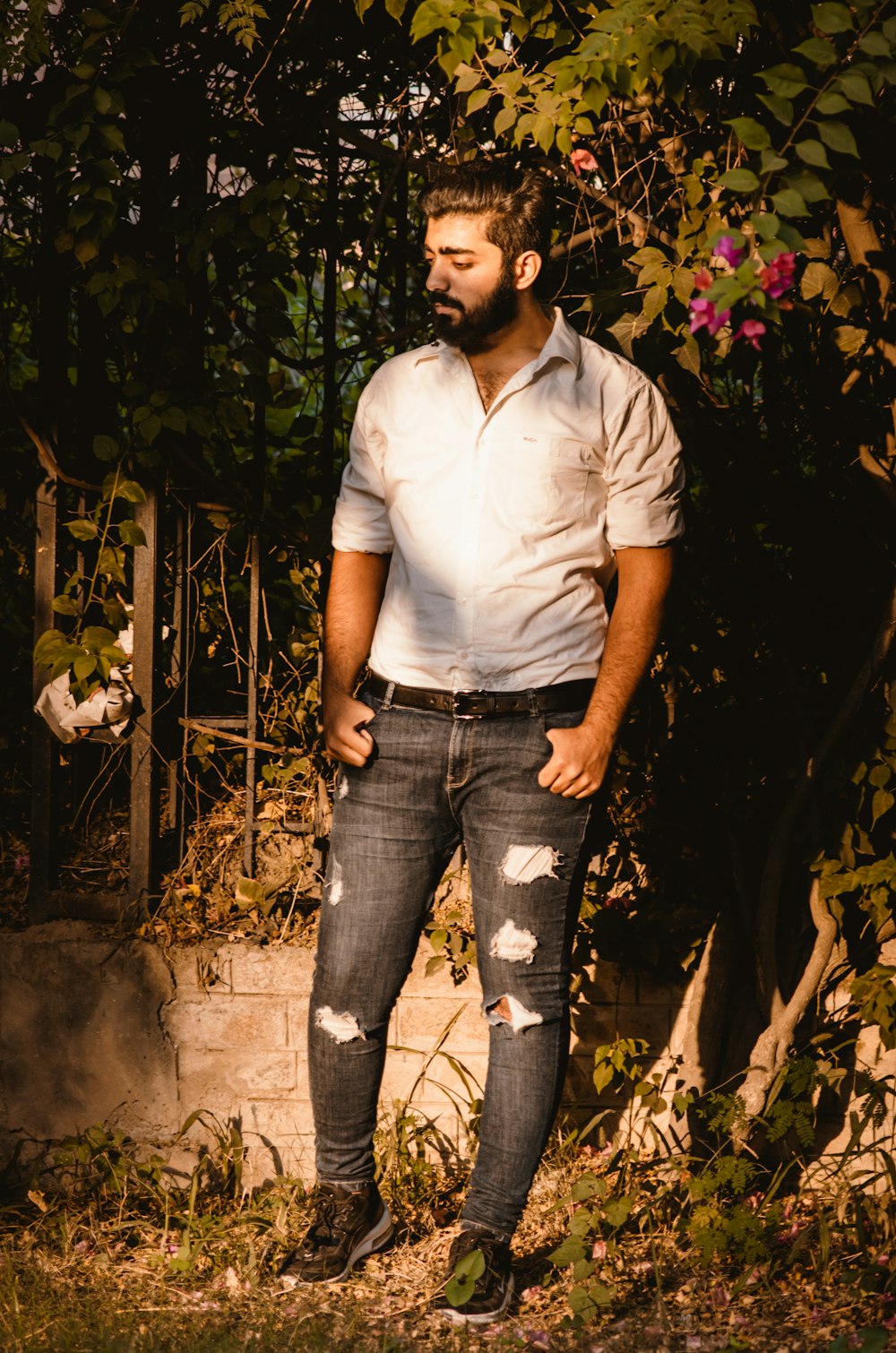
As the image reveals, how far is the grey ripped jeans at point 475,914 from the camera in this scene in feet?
8.75

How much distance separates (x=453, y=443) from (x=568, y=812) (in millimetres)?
786

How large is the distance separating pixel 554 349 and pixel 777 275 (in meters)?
0.61

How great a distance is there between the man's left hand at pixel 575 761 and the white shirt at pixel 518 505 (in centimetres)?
13

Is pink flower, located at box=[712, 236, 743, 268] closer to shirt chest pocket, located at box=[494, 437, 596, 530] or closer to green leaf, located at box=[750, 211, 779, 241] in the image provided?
green leaf, located at box=[750, 211, 779, 241]

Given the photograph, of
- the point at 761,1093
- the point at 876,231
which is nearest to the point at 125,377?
the point at 876,231

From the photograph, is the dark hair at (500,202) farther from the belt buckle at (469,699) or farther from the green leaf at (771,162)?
the belt buckle at (469,699)

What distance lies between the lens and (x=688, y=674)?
3.51 meters

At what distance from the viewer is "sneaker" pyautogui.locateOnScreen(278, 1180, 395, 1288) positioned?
2.79 metres

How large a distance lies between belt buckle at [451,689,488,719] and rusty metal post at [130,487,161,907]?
1190 millimetres

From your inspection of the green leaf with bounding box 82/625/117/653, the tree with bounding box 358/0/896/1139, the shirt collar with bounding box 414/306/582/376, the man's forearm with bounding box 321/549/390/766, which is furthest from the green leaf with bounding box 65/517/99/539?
the tree with bounding box 358/0/896/1139

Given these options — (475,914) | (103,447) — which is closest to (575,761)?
(475,914)

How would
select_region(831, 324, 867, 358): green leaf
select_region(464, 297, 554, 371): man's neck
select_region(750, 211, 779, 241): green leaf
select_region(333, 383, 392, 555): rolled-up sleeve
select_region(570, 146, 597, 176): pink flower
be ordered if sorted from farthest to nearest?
select_region(831, 324, 867, 358): green leaf → select_region(570, 146, 597, 176): pink flower → select_region(333, 383, 392, 555): rolled-up sleeve → select_region(464, 297, 554, 371): man's neck → select_region(750, 211, 779, 241): green leaf

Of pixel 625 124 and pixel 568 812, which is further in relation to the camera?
pixel 625 124

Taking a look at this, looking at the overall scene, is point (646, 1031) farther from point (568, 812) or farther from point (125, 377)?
point (125, 377)
